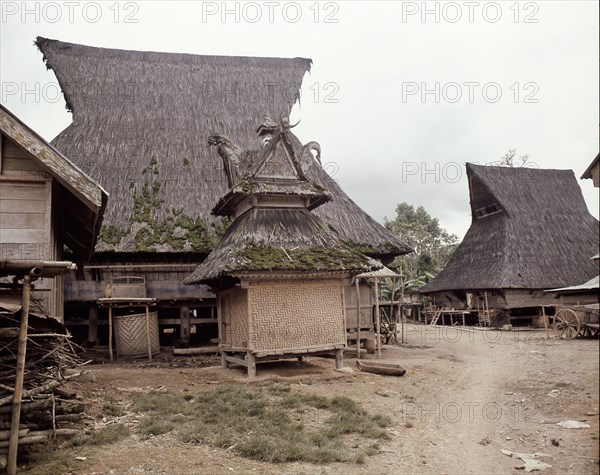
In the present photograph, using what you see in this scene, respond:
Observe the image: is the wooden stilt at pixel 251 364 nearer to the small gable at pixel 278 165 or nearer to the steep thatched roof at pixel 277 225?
the steep thatched roof at pixel 277 225

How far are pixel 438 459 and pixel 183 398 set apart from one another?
15.1 ft

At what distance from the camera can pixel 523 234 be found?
28141 mm

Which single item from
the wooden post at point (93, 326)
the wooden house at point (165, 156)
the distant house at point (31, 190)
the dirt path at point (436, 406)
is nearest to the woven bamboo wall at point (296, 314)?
the dirt path at point (436, 406)

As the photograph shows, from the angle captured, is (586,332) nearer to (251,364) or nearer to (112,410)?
(251,364)

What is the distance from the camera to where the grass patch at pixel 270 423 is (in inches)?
259

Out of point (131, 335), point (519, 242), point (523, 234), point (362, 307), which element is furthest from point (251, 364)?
point (523, 234)

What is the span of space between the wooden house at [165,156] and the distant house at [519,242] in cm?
1038

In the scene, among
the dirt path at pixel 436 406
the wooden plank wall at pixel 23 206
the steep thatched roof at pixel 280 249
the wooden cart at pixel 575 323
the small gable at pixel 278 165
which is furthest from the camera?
the wooden cart at pixel 575 323

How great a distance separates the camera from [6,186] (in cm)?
835

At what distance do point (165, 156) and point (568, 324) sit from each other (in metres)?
15.6

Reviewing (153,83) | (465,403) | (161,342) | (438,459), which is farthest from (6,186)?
(153,83)

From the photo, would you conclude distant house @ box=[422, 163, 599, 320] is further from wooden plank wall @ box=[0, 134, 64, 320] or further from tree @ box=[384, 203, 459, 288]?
wooden plank wall @ box=[0, 134, 64, 320]

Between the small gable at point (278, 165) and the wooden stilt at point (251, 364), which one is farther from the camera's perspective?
the small gable at point (278, 165)

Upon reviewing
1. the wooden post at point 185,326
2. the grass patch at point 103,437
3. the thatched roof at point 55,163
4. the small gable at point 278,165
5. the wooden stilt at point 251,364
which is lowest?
the grass patch at point 103,437
